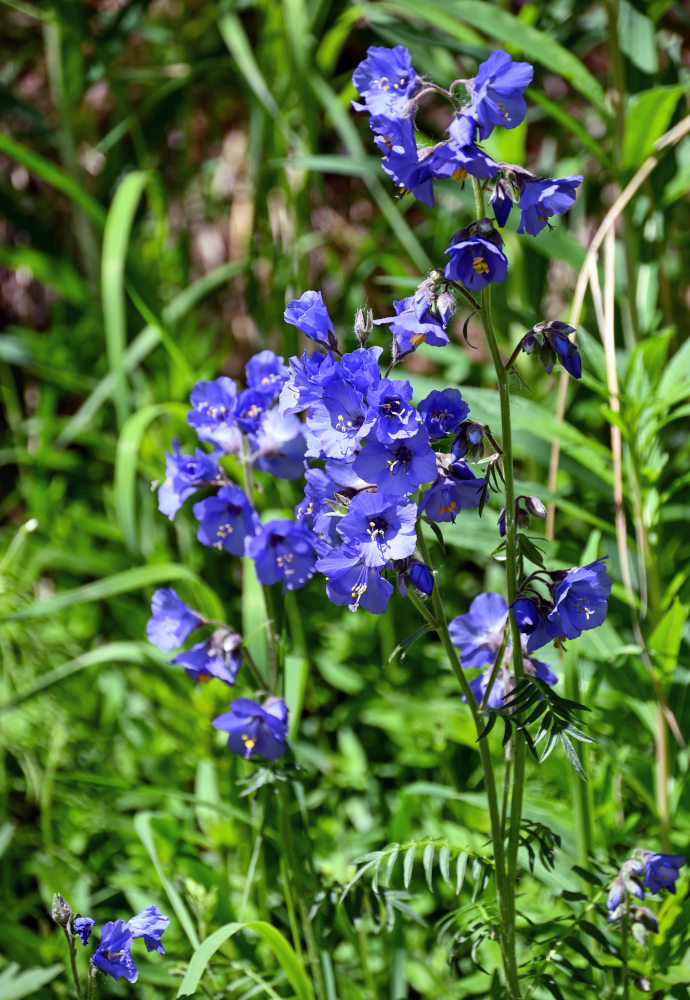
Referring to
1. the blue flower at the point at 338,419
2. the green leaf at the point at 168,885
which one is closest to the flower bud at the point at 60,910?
the green leaf at the point at 168,885

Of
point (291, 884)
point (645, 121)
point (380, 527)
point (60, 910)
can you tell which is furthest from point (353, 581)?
point (645, 121)

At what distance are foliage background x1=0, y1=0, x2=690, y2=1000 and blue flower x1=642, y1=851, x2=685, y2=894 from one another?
13 cm

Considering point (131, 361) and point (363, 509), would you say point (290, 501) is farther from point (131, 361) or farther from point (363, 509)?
point (363, 509)

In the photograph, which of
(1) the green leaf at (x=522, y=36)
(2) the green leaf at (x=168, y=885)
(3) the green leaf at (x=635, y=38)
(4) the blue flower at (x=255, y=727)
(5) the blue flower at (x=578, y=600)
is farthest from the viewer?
(3) the green leaf at (x=635, y=38)

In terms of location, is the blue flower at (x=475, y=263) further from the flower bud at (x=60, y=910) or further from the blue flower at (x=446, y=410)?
the flower bud at (x=60, y=910)

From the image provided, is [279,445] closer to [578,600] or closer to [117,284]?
[578,600]

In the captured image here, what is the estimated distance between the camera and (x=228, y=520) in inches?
43.1

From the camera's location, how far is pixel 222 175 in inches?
114

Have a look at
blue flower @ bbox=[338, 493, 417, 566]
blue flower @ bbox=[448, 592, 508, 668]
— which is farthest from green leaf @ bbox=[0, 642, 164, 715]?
blue flower @ bbox=[338, 493, 417, 566]

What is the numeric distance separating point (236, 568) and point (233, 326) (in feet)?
3.00

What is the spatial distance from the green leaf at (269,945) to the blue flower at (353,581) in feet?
1.35

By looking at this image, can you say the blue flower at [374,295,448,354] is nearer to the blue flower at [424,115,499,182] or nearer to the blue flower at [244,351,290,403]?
the blue flower at [424,115,499,182]

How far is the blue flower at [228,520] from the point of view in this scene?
1072mm

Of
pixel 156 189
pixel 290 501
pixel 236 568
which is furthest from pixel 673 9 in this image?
pixel 236 568
